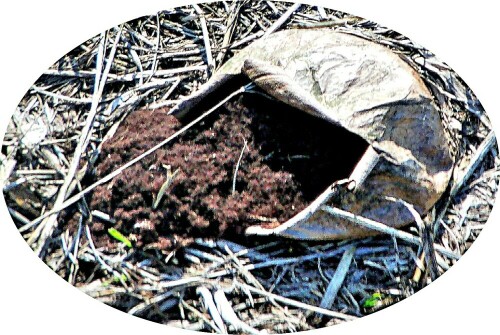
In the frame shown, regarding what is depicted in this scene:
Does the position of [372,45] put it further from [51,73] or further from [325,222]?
[51,73]

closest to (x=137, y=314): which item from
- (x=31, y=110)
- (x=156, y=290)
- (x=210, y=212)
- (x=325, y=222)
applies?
(x=156, y=290)

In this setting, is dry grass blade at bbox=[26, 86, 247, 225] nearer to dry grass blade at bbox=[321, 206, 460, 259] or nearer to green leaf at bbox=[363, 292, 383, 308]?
dry grass blade at bbox=[321, 206, 460, 259]

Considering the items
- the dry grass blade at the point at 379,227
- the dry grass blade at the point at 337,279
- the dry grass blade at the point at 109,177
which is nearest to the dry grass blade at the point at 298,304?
the dry grass blade at the point at 337,279

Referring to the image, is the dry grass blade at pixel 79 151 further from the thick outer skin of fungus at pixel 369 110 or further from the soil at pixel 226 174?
the thick outer skin of fungus at pixel 369 110

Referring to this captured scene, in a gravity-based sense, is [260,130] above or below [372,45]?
below

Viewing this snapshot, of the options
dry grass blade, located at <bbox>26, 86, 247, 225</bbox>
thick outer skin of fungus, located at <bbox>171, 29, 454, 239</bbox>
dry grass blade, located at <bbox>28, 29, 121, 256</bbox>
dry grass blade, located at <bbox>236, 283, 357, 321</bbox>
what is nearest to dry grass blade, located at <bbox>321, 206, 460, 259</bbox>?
thick outer skin of fungus, located at <bbox>171, 29, 454, 239</bbox>

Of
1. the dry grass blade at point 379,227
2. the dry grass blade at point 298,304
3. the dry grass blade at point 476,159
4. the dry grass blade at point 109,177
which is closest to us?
the dry grass blade at point 298,304
